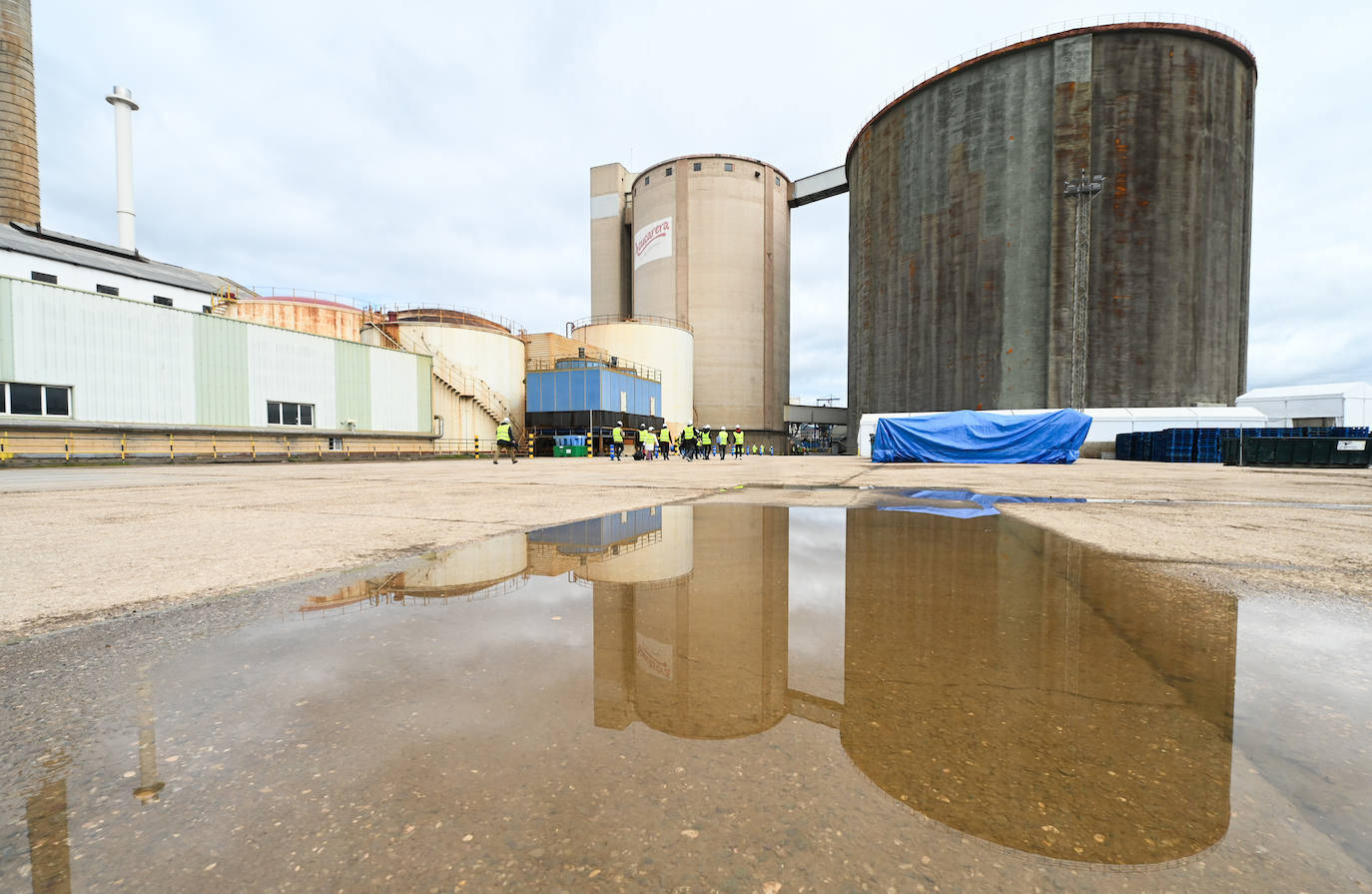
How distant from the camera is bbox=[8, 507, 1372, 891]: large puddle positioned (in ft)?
3.09

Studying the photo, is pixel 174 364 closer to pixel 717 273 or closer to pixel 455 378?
pixel 455 378

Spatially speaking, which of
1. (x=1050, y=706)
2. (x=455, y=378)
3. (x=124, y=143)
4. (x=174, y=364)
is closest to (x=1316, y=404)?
(x=1050, y=706)

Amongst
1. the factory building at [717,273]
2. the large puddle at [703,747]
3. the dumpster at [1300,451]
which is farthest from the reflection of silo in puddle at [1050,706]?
the factory building at [717,273]

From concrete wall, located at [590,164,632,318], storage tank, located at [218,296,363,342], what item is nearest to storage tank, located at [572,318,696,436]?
concrete wall, located at [590,164,632,318]

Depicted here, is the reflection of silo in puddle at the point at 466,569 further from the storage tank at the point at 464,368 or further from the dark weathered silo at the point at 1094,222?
the dark weathered silo at the point at 1094,222

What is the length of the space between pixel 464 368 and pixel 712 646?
29.5 metres

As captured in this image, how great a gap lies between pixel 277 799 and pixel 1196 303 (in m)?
37.1

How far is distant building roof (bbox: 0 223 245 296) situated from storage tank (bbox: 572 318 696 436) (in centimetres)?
2106

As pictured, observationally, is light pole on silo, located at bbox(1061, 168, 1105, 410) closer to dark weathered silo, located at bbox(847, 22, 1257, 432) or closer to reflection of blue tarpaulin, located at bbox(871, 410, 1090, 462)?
dark weathered silo, located at bbox(847, 22, 1257, 432)

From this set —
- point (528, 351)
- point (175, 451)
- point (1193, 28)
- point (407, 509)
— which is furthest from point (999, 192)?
point (175, 451)

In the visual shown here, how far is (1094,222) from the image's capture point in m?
27.1

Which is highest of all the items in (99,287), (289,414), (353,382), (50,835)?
(99,287)

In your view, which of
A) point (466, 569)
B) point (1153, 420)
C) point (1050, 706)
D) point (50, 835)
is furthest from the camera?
point (1153, 420)

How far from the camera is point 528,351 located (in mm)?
32594
